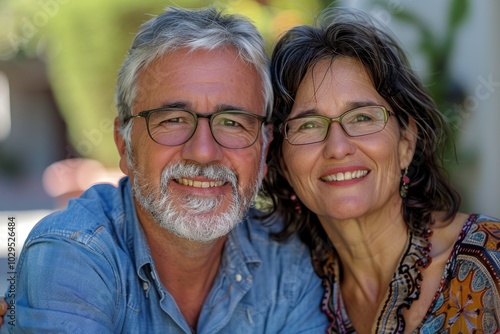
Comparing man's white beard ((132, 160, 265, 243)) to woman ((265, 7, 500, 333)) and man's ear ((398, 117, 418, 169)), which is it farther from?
man's ear ((398, 117, 418, 169))

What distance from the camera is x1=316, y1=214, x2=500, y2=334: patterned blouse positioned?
203cm

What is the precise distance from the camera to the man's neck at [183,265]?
2.38m

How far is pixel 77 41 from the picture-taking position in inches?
198

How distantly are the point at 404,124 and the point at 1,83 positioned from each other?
6332mm

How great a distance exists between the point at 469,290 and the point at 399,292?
0.29 metres

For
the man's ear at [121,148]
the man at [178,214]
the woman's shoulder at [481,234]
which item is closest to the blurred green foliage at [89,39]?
the man's ear at [121,148]

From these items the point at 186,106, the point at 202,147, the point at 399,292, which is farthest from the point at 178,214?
the point at 399,292

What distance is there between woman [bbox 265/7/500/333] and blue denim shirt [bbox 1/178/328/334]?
158 mm

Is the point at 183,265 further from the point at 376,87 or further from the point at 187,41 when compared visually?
the point at 376,87

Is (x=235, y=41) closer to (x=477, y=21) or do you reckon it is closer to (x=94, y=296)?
(x=94, y=296)

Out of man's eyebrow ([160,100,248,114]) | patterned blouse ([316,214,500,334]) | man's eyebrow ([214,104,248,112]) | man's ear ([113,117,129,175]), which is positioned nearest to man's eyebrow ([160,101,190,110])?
man's eyebrow ([160,100,248,114])

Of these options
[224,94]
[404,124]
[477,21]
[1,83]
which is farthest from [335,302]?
[1,83]

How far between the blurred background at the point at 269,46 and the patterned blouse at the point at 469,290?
2.05 meters

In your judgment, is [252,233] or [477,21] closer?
[252,233]
